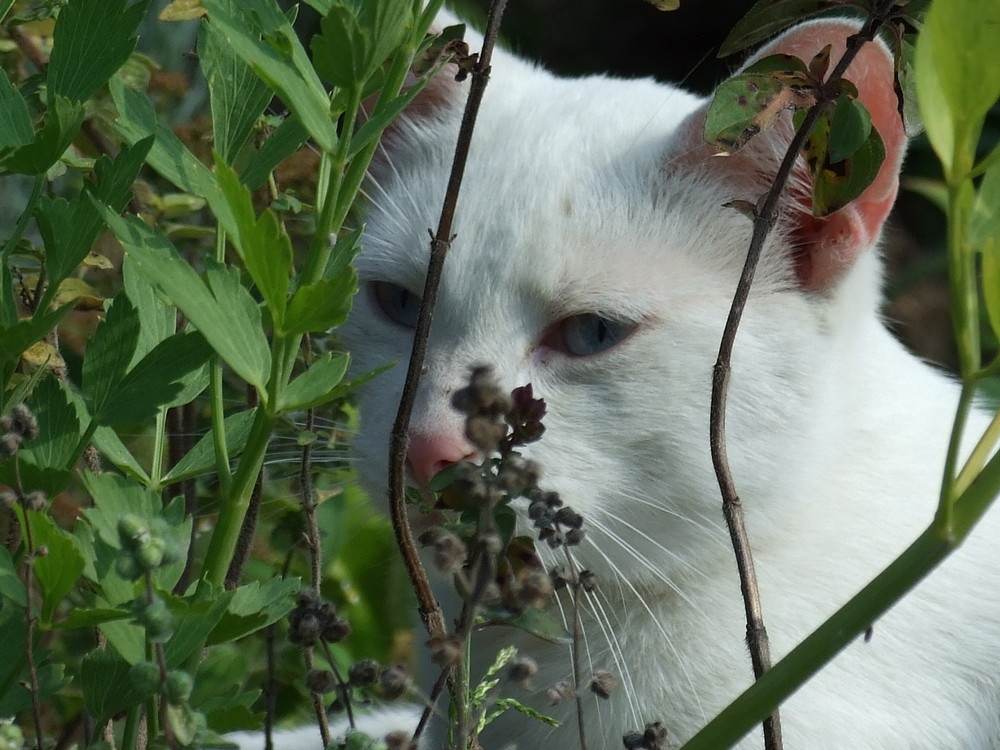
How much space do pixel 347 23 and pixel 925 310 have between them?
4038 millimetres

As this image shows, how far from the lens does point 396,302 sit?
1682 millimetres

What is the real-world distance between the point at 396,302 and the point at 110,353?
0.79 meters

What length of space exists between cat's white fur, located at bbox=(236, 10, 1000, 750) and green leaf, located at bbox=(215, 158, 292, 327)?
1.94ft

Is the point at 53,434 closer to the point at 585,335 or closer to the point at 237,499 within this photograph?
the point at 237,499

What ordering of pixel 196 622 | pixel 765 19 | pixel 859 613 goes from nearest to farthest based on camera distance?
pixel 859 613
pixel 196 622
pixel 765 19

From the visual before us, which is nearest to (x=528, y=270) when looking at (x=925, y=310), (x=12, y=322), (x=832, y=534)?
(x=832, y=534)

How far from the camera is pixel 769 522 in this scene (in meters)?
1.51

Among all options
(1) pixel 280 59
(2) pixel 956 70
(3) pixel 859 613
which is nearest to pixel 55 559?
(1) pixel 280 59

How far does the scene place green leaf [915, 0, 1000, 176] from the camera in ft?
1.95

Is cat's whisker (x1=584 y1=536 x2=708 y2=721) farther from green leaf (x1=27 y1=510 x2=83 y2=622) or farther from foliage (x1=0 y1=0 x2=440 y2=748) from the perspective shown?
green leaf (x1=27 y1=510 x2=83 y2=622)

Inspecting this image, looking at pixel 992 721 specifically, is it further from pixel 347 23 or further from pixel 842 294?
pixel 347 23

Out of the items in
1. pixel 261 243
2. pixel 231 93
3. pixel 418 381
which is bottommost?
pixel 261 243

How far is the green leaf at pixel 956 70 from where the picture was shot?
1.95ft

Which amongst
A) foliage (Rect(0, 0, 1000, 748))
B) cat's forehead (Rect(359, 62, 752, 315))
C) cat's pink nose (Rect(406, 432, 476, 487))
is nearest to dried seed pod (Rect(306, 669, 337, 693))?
foliage (Rect(0, 0, 1000, 748))
